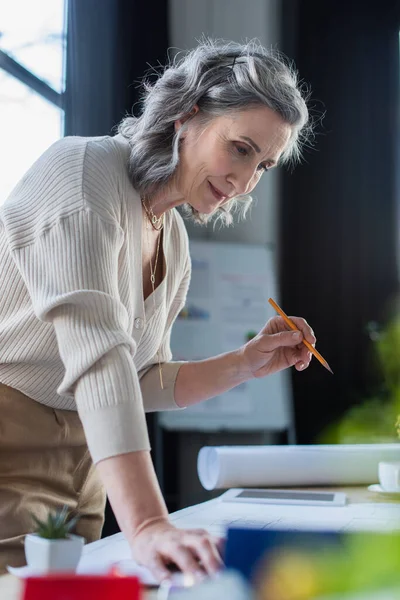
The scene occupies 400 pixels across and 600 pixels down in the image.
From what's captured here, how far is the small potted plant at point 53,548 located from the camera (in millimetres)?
787

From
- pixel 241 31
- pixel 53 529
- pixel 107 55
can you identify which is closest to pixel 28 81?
pixel 107 55

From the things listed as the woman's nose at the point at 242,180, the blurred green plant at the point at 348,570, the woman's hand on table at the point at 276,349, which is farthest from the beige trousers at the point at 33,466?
the blurred green plant at the point at 348,570

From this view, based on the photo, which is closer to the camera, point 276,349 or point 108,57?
point 276,349

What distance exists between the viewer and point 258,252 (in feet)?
14.0

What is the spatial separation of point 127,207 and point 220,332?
2915 mm

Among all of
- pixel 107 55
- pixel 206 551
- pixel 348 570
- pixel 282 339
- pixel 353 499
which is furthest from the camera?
pixel 107 55

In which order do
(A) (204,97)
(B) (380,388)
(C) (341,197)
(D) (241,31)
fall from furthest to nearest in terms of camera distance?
(D) (241,31), (C) (341,197), (B) (380,388), (A) (204,97)

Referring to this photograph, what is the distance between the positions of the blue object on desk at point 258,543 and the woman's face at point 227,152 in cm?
82

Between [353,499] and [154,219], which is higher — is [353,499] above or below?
below

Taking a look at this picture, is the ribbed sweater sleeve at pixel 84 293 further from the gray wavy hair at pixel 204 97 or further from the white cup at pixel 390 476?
the white cup at pixel 390 476

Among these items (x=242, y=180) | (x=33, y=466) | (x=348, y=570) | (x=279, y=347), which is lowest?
(x=33, y=466)

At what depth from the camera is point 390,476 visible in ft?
5.59

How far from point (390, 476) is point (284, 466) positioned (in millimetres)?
262

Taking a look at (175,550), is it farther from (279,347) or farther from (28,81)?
(28,81)
